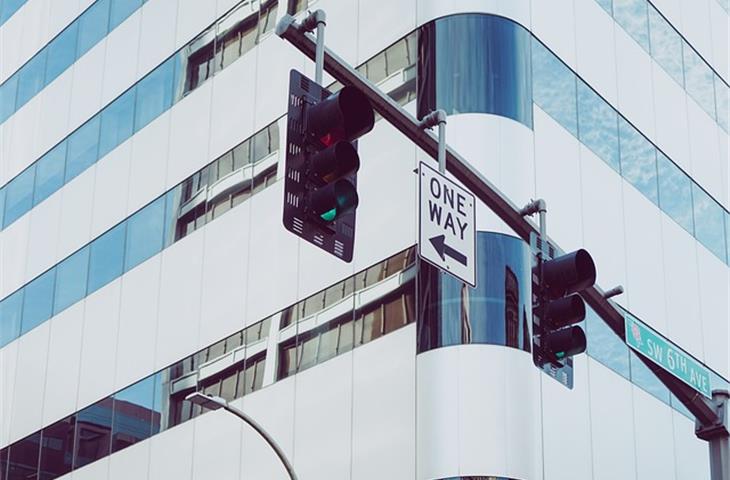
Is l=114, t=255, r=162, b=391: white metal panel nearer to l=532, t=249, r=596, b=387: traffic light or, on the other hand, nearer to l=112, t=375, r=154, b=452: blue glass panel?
l=112, t=375, r=154, b=452: blue glass panel

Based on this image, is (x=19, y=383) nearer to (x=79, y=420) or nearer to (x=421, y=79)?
(x=79, y=420)

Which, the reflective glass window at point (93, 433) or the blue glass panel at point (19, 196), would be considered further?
the blue glass panel at point (19, 196)

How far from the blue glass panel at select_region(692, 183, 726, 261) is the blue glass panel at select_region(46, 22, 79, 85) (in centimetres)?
1812

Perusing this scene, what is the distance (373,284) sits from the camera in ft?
80.2

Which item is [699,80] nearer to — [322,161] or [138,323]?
[138,323]

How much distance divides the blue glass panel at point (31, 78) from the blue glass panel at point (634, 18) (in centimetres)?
1796

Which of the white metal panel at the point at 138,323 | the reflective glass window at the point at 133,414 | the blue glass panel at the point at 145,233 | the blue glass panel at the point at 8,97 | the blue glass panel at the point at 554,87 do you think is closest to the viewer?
the blue glass panel at the point at 554,87

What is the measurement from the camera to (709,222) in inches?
1246

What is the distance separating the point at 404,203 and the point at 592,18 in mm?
7463

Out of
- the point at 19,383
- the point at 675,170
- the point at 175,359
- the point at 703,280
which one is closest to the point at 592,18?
the point at 675,170

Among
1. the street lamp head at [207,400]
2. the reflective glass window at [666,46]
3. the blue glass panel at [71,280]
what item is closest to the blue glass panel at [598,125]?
the reflective glass window at [666,46]

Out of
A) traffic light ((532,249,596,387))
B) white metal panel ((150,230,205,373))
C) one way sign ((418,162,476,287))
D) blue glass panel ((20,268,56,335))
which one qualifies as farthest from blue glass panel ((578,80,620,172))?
one way sign ((418,162,476,287))

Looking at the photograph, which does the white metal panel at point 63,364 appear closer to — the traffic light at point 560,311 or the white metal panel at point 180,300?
the white metal panel at point 180,300

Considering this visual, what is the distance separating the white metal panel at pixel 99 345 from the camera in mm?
31703
